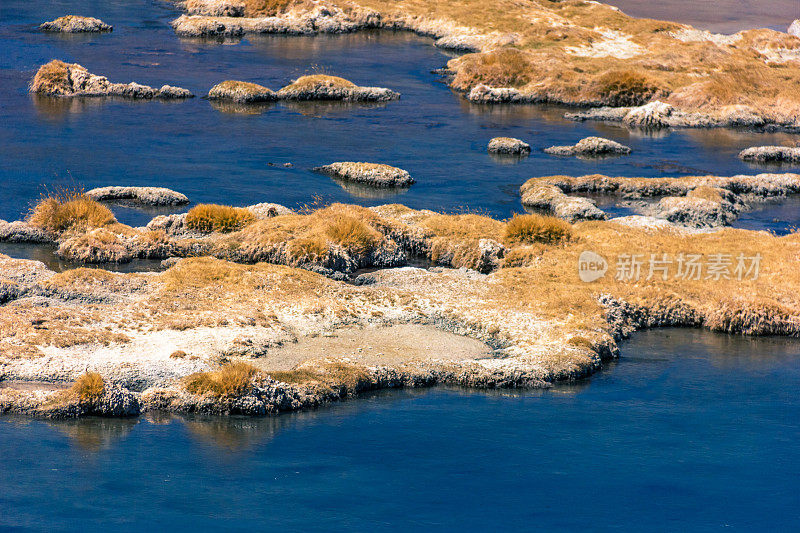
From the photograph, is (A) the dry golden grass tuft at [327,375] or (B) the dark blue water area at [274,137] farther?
(B) the dark blue water area at [274,137]

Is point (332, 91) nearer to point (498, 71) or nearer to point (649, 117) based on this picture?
point (498, 71)

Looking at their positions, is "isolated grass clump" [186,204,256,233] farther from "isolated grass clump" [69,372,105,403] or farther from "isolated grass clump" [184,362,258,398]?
"isolated grass clump" [69,372,105,403]

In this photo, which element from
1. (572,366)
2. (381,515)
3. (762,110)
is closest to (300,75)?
(762,110)

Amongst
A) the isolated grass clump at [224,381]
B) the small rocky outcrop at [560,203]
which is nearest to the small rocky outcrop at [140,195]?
the small rocky outcrop at [560,203]

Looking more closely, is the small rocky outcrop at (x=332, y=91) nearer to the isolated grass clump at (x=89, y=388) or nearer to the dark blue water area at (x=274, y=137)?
the dark blue water area at (x=274, y=137)

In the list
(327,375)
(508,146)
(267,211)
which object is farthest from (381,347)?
(508,146)

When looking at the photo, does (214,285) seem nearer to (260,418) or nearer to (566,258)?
(260,418)

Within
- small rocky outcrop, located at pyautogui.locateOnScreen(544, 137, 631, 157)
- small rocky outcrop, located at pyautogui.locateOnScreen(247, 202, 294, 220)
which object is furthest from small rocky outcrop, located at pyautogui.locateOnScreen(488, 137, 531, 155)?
small rocky outcrop, located at pyautogui.locateOnScreen(247, 202, 294, 220)
